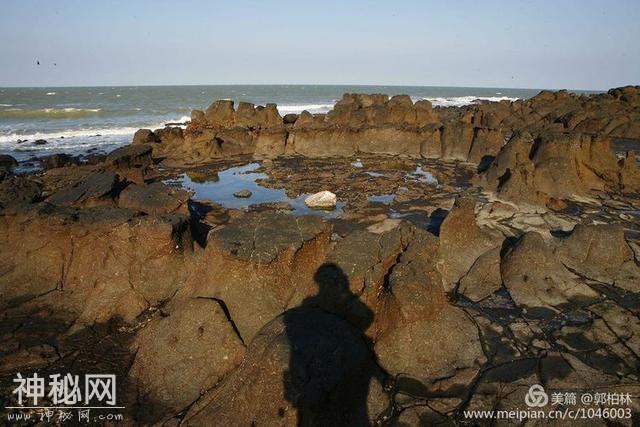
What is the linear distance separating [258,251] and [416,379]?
128 inches

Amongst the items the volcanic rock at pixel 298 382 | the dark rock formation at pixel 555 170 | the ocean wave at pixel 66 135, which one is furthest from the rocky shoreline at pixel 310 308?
the ocean wave at pixel 66 135

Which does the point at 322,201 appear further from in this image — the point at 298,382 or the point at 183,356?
the point at 298,382

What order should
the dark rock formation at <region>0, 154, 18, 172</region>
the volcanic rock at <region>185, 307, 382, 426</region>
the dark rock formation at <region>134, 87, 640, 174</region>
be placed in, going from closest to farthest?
the volcanic rock at <region>185, 307, 382, 426</region> < the dark rock formation at <region>0, 154, 18, 172</region> < the dark rock formation at <region>134, 87, 640, 174</region>

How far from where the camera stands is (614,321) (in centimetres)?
700

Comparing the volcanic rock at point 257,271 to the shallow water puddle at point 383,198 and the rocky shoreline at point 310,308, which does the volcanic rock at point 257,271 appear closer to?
the rocky shoreline at point 310,308

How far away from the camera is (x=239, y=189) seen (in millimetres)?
17094

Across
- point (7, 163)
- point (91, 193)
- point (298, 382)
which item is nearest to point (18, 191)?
point (91, 193)

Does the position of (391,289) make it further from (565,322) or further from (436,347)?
(565,322)

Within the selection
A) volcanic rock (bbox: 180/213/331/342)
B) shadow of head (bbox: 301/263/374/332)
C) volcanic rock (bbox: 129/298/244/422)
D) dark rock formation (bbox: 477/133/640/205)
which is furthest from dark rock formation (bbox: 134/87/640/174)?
volcanic rock (bbox: 129/298/244/422)

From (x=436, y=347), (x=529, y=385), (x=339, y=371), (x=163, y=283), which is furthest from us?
(x=163, y=283)

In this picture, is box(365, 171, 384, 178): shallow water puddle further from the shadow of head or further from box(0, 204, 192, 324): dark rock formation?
the shadow of head

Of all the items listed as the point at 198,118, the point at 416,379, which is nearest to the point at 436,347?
the point at 416,379

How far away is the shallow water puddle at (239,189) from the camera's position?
14.2 metres

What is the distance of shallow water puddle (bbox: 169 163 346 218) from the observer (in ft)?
46.6
